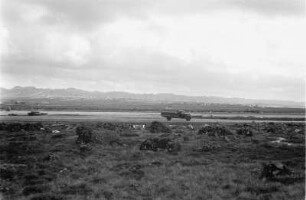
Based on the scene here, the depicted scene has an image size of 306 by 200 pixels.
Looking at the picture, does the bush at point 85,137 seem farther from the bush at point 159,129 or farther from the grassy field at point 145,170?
the bush at point 159,129

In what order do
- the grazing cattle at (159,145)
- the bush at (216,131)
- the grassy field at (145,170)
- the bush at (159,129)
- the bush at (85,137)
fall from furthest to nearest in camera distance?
the bush at (159,129), the bush at (216,131), the bush at (85,137), the grazing cattle at (159,145), the grassy field at (145,170)

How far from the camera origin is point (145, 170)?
21656 millimetres

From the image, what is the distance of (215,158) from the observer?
26188 millimetres

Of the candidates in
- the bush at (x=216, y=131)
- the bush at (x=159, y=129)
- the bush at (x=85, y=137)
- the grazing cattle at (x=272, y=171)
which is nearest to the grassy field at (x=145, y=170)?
the grazing cattle at (x=272, y=171)

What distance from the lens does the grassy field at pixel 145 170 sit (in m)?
16.5

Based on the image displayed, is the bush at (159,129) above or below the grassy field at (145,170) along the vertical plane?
above

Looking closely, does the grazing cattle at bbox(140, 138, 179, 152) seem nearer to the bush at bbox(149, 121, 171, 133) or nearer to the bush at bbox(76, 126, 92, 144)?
the bush at bbox(76, 126, 92, 144)

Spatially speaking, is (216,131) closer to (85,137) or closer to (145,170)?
(85,137)

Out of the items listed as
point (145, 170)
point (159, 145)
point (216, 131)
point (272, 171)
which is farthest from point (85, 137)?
point (272, 171)

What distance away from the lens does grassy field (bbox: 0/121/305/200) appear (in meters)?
16.5

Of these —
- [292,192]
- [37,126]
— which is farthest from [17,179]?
[37,126]

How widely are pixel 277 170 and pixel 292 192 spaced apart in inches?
160

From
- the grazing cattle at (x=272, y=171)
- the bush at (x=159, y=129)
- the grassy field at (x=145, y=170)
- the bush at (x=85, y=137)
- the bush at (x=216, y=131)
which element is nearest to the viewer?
the grassy field at (x=145, y=170)

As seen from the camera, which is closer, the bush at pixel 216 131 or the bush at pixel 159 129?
the bush at pixel 216 131
